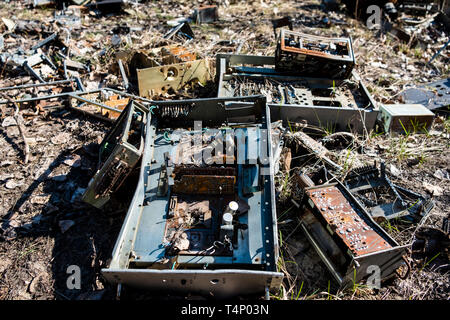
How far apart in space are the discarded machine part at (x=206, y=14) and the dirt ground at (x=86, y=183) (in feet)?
4.09

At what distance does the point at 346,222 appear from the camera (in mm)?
3564

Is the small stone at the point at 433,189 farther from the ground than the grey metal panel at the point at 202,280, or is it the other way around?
the grey metal panel at the point at 202,280

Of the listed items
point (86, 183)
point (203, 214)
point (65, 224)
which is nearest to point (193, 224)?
point (203, 214)

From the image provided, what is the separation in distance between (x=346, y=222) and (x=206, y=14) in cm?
765

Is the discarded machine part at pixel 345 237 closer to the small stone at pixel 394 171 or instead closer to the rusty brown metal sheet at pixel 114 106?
the small stone at pixel 394 171

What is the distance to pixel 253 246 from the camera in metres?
3.21

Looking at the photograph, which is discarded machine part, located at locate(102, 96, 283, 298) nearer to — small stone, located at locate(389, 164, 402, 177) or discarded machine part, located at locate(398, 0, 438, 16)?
small stone, located at locate(389, 164, 402, 177)

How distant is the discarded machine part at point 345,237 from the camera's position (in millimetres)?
3297

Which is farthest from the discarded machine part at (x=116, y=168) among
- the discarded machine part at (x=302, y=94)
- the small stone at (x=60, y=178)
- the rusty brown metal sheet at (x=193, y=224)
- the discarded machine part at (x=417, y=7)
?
the discarded machine part at (x=417, y=7)

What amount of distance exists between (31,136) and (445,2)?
37.5 feet

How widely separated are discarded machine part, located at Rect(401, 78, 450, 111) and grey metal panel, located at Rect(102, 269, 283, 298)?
4.92m

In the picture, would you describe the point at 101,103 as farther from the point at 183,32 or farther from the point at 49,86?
the point at 183,32

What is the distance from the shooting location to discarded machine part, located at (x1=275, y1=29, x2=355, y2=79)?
18.0ft

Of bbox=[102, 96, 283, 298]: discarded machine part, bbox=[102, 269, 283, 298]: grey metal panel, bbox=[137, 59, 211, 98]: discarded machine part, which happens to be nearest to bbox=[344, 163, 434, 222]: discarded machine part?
bbox=[102, 96, 283, 298]: discarded machine part
